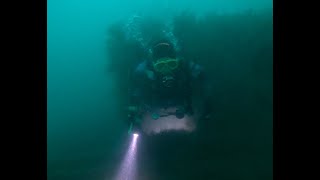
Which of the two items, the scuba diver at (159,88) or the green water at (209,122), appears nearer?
the scuba diver at (159,88)

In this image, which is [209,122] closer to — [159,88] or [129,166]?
[129,166]

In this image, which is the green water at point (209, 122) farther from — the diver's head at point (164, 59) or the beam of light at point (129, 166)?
the diver's head at point (164, 59)

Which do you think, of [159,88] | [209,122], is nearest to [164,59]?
[159,88]

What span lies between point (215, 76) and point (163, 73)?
4.83m

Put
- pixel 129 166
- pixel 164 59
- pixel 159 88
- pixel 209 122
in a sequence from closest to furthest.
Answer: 1. pixel 164 59
2. pixel 159 88
3. pixel 209 122
4. pixel 129 166

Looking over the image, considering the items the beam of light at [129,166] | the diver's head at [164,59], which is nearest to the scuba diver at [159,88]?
the diver's head at [164,59]

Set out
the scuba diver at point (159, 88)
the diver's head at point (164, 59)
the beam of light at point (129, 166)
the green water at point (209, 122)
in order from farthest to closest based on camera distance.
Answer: the beam of light at point (129, 166), the green water at point (209, 122), the scuba diver at point (159, 88), the diver's head at point (164, 59)

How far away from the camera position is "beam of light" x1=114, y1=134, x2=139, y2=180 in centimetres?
1048

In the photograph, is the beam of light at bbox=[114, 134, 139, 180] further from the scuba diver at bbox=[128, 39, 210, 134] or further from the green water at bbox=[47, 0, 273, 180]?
the scuba diver at bbox=[128, 39, 210, 134]

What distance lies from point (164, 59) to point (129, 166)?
571cm

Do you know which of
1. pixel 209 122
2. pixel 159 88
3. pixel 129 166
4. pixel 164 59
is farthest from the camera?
pixel 129 166

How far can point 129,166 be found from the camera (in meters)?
10.8

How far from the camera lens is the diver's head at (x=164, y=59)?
6.46m

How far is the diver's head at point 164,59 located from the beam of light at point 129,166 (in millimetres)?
4096
